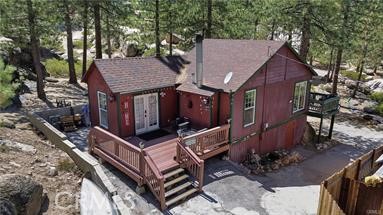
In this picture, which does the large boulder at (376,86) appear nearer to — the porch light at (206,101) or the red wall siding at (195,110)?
the red wall siding at (195,110)

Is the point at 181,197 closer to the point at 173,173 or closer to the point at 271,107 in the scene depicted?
the point at 173,173

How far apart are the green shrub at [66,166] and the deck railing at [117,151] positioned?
90 cm

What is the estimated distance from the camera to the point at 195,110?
13.9m

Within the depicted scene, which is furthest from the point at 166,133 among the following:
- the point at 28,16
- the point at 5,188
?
the point at 28,16

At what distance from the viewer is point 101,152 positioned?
1209 centimetres

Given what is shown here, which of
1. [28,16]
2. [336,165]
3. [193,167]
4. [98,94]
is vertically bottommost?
[336,165]

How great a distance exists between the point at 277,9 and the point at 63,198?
1650 centimetres

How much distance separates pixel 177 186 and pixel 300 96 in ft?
32.2

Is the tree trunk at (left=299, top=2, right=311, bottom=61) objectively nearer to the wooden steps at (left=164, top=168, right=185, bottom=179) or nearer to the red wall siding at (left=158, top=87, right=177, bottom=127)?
the red wall siding at (left=158, top=87, right=177, bottom=127)

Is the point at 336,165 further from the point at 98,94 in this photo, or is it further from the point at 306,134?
the point at 98,94

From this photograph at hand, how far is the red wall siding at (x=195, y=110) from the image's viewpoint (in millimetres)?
13438

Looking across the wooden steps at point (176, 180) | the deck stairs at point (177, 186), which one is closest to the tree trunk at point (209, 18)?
the deck stairs at point (177, 186)

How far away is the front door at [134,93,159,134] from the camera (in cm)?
1363

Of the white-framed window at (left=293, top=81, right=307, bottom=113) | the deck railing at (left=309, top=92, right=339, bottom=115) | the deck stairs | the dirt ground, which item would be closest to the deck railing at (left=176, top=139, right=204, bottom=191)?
the deck stairs
